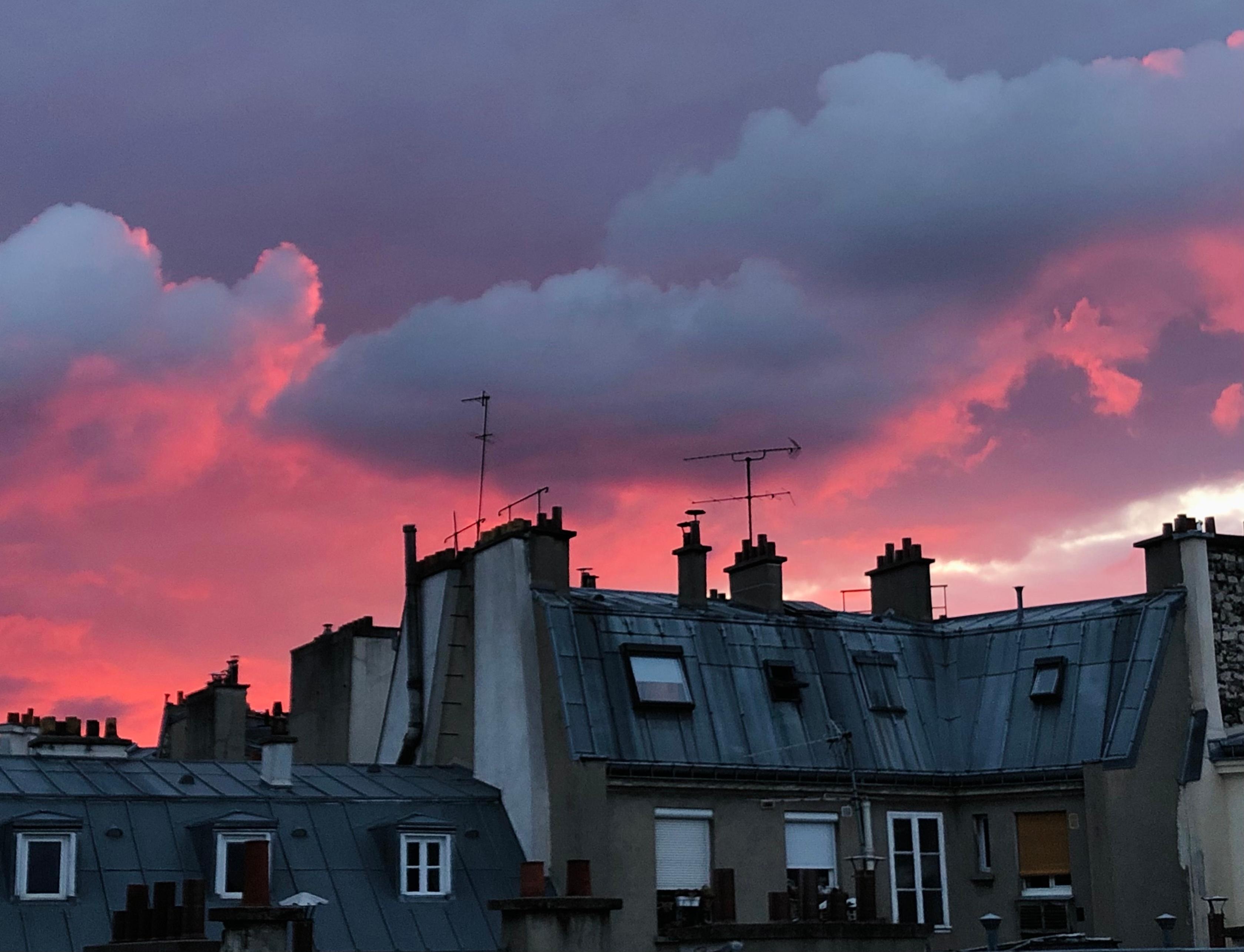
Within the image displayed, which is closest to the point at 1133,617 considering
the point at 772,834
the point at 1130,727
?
the point at 1130,727

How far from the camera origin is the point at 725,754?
38219 millimetres

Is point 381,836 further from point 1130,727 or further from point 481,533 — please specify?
point 1130,727

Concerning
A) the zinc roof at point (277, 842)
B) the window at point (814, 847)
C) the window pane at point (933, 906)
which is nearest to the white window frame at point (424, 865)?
the zinc roof at point (277, 842)

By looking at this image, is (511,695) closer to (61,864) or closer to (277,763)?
(277,763)

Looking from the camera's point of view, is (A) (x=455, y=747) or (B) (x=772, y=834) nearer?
(B) (x=772, y=834)

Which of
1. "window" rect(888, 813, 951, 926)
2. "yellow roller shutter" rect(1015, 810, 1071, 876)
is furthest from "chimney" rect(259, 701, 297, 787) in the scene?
"yellow roller shutter" rect(1015, 810, 1071, 876)

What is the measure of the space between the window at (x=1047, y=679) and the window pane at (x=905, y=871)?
4.29 m

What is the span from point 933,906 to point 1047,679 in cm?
532

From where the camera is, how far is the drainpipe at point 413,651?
41781 millimetres

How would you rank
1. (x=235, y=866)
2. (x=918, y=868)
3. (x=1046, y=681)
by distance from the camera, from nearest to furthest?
(x=235, y=866), (x=918, y=868), (x=1046, y=681)

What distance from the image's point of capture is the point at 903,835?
39.5 m

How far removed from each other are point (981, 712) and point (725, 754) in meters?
6.50

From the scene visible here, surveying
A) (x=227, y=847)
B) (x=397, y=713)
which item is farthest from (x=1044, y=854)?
(x=227, y=847)

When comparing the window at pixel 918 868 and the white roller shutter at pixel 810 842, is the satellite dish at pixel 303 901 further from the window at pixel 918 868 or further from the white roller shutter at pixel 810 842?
the window at pixel 918 868
